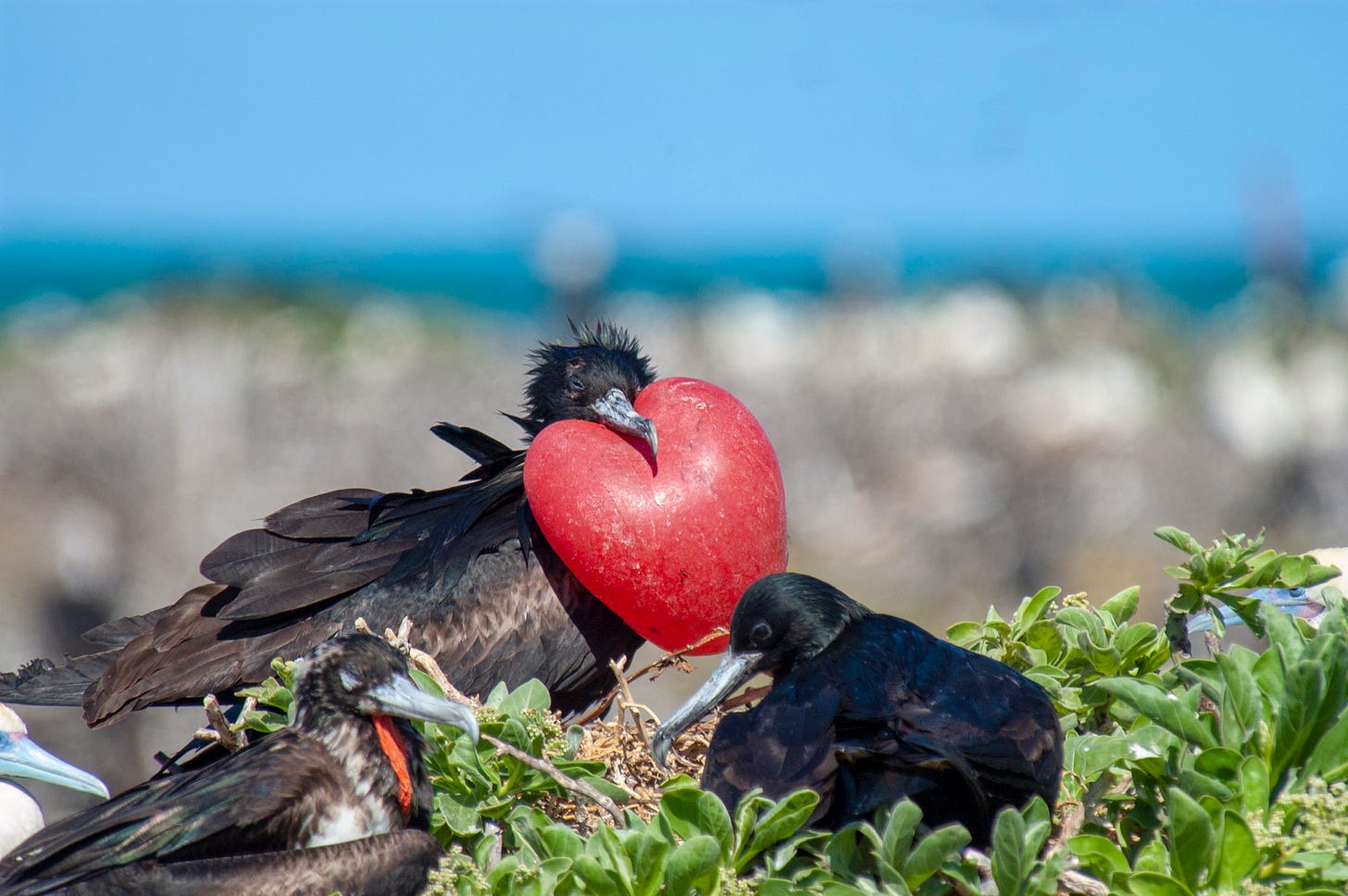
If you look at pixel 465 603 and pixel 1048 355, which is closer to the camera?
pixel 465 603

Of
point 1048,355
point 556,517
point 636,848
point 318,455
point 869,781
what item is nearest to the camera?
point 636,848

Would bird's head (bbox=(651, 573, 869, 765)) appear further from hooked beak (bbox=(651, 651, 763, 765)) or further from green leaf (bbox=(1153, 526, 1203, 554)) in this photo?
green leaf (bbox=(1153, 526, 1203, 554))

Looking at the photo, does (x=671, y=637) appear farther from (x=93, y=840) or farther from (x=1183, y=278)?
(x=1183, y=278)

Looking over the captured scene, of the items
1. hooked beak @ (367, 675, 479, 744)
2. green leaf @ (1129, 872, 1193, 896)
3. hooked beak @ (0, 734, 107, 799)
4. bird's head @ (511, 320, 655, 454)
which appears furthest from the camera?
bird's head @ (511, 320, 655, 454)

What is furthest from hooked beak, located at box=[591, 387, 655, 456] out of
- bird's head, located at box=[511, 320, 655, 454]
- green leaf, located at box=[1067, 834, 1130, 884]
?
green leaf, located at box=[1067, 834, 1130, 884]

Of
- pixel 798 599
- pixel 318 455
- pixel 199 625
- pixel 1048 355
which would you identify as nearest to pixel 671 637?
pixel 798 599

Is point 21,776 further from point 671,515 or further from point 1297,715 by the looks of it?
point 1297,715

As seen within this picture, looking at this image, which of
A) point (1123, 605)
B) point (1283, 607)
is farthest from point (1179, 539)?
point (1283, 607)
